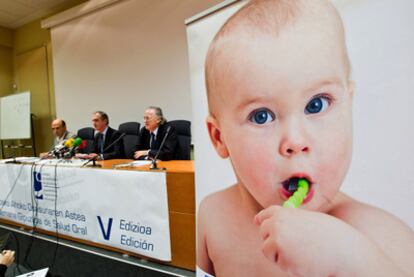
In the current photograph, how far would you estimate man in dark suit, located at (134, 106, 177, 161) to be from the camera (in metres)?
2.36

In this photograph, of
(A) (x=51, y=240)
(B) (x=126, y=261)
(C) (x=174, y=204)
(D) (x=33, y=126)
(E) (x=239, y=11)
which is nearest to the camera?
(E) (x=239, y=11)

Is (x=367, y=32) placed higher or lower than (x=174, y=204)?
higher

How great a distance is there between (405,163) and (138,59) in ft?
11.7

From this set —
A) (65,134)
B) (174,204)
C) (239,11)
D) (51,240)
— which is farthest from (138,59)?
(239,11)

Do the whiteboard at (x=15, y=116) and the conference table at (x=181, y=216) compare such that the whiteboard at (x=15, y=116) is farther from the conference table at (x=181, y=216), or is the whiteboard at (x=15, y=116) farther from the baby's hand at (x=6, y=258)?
the conference table at (x=181, y=216)

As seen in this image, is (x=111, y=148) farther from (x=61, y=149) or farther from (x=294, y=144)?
(x=294, y=144)

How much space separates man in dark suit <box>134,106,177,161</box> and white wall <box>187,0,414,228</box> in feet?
5.85

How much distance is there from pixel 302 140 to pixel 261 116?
0.13 metres

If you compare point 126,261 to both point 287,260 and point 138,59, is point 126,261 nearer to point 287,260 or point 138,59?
point 287,260

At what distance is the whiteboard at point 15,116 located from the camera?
14.6ft

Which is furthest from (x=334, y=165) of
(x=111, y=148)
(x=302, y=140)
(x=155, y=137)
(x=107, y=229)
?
(x=111, y=148)

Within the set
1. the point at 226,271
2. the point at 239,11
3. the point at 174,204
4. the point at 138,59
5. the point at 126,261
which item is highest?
the point at 138,59

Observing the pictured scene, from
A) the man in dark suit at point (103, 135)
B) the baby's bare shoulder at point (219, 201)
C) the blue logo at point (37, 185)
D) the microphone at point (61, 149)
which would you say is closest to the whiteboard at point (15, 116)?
the man in dark suit at point (103, 135)

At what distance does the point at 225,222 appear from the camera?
89cm
